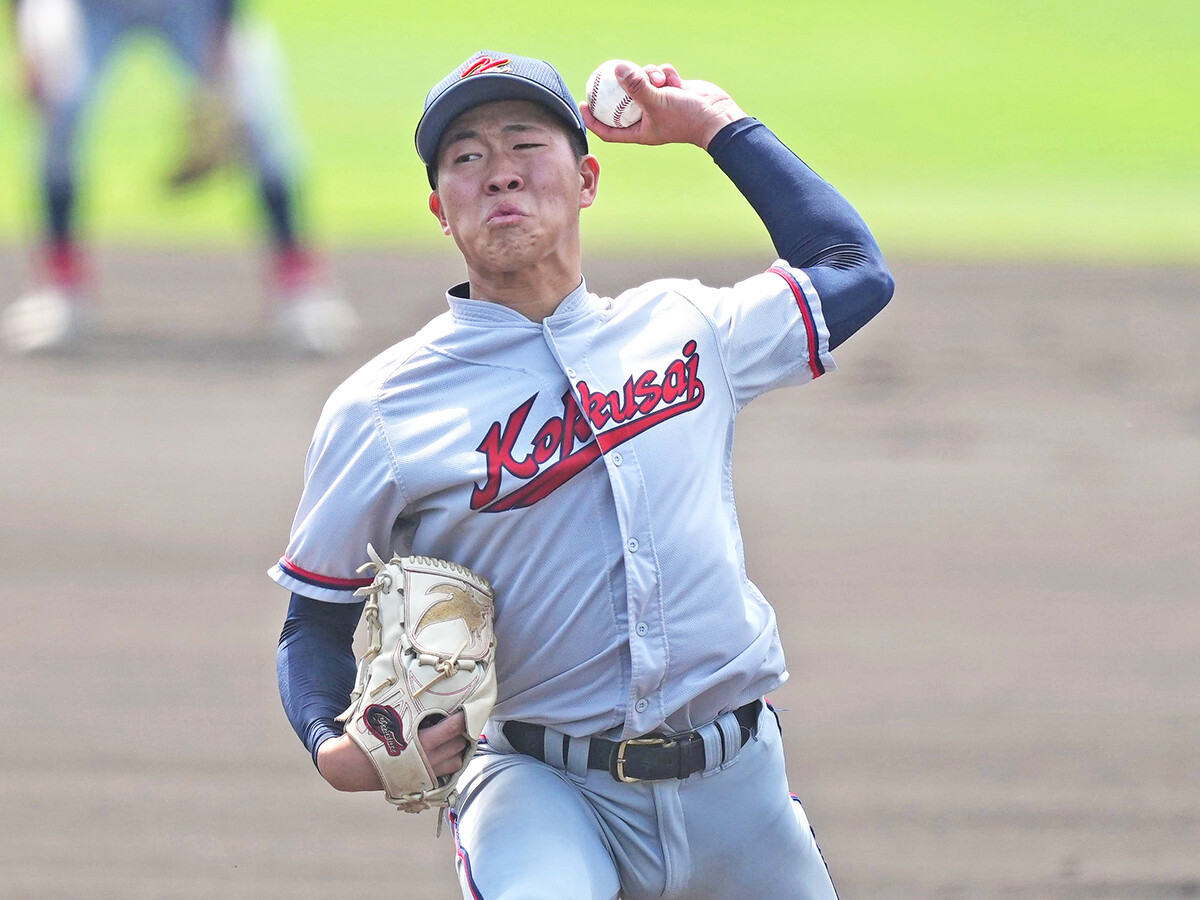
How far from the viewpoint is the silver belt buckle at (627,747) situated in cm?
262

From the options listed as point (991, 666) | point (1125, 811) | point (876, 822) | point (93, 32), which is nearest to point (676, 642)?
point (876, 822)

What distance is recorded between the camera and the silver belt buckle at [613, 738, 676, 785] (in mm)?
2619

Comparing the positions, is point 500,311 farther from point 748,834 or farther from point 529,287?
point 748,834

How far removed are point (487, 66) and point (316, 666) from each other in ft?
2.96

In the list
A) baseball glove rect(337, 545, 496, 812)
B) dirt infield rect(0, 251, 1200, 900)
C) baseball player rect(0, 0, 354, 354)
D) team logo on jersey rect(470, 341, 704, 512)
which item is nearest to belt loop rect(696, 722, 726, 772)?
baseball glove rect(337, 545, 496, 812)

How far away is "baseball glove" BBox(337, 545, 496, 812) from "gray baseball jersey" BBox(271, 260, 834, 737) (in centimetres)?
9

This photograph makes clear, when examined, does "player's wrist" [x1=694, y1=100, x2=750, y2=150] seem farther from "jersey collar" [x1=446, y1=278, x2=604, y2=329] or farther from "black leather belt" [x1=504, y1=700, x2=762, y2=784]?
"black leather belt" [x1=504, y1=700, x2=762, y2=784]

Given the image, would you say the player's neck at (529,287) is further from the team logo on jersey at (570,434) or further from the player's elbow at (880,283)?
the player's elbow at (880,283)

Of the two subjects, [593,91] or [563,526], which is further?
[593,91]

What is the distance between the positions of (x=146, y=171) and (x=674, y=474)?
14648 millimetres

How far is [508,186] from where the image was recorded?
8.41ft

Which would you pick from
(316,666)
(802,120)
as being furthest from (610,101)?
(802,120)

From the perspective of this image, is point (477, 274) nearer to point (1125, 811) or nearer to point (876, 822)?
point (876, 822)

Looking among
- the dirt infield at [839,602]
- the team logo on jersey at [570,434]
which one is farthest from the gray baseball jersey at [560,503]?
the dirt infield at [839,602]
